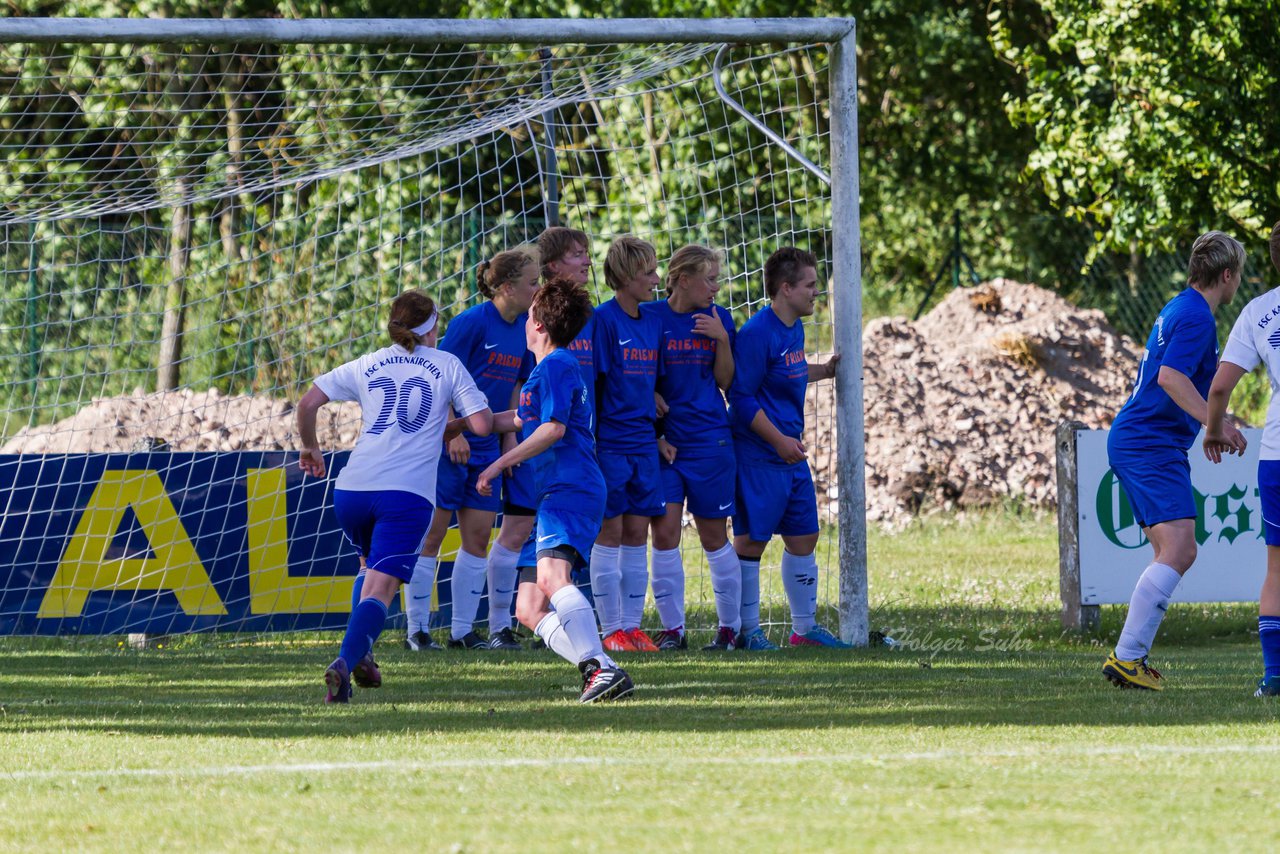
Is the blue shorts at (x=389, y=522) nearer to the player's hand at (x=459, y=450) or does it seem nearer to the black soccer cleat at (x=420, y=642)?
the player's hand at (x=459, y=450)

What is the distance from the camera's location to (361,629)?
5.87 m

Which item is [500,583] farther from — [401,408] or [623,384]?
[401,408]

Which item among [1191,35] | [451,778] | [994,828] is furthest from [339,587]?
[1191,35]

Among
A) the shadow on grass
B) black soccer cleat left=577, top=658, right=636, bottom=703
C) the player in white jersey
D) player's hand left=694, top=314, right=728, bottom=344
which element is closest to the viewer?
the shadow on grass

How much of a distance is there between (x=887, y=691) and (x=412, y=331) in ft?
7.73

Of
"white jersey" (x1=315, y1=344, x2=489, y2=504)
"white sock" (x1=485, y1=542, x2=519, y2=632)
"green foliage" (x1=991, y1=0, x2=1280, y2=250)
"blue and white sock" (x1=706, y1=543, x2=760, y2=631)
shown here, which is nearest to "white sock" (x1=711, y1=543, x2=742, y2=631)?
"blue and white sock" (x1=706, y1=543, x2=760, y2=631)

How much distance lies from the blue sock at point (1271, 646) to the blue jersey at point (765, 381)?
2474 millimetres

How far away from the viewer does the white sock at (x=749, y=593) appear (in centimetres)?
786

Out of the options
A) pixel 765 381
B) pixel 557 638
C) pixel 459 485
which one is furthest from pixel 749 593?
pixel 557 638

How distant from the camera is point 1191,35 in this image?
46.3ft

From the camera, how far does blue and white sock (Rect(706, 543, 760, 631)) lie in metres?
7.64

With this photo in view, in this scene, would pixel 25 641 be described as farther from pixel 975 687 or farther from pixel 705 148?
pixel 705 148

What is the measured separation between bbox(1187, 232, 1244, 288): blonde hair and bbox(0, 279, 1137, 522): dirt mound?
26.1 feet

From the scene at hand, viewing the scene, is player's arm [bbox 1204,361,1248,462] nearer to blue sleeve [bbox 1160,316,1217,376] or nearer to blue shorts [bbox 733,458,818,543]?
blue sleeve [bbox 1160,316,1217,376]
